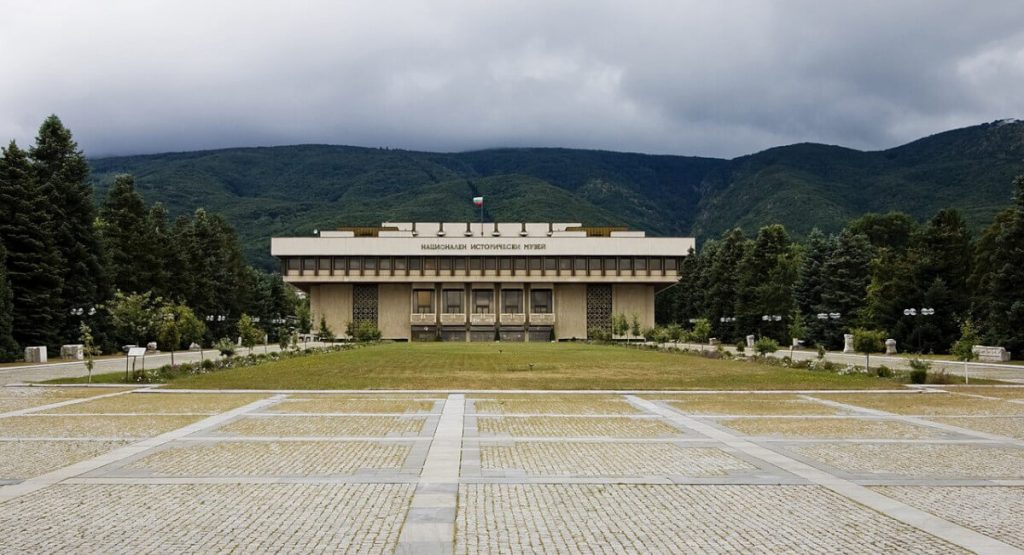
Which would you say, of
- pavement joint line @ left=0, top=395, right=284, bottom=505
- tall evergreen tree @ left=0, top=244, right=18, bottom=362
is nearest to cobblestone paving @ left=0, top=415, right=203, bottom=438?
pavement joint line @ left=0, top=395, right=284, bottom=505

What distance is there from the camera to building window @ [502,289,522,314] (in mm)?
92000

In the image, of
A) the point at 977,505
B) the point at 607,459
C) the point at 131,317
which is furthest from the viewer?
the point at 131,317

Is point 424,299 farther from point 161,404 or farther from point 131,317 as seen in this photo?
point 161,404

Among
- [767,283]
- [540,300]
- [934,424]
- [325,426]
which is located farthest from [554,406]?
[540,300]

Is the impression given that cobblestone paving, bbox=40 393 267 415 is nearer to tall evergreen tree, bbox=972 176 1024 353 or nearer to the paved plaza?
the paved plaza

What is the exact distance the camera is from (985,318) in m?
46.6

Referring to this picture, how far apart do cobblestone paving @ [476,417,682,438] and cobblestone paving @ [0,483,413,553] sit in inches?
212

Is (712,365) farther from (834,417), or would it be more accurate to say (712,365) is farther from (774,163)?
(774,163)

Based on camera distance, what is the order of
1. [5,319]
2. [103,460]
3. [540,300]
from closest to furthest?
[103,460] < [5,319] < [540,300]

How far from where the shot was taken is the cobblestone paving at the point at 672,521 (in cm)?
754

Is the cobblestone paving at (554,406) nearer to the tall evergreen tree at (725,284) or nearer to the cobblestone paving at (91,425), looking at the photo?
the cobblestone paving at (91,425)

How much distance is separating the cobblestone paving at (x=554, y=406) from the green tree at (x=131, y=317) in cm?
3136

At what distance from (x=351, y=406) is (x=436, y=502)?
1104 cm

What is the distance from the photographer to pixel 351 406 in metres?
19.8
